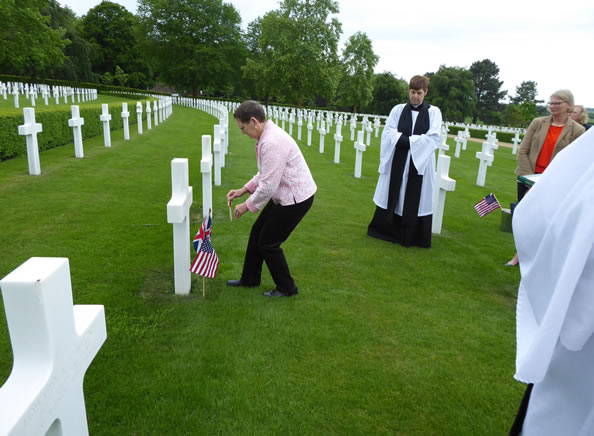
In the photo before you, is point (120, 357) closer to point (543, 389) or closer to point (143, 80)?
point (543, 389)

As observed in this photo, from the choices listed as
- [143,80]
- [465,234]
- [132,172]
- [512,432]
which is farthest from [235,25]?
[512,432]

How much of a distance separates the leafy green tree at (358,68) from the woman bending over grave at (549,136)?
47.4 meters

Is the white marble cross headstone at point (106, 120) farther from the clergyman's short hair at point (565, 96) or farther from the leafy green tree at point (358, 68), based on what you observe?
the leafy green tree at point (358, 68)

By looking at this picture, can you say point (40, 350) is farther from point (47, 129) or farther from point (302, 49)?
point (302, 49)

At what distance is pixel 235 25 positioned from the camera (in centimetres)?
5988

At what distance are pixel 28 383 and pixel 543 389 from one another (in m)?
1.58

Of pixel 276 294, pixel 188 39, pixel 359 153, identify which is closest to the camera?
pixel 276 294

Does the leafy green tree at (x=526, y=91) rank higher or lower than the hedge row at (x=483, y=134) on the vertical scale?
higher

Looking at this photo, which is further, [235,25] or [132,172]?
[235,25]

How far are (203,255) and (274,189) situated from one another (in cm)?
88

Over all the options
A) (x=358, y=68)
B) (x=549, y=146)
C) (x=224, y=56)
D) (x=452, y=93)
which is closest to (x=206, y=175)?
(x=549, y=146)

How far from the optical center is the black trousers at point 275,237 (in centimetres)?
402

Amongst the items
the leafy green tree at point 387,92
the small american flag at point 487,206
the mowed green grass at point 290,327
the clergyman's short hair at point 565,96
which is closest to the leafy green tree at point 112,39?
the leafy green tree at point 387,92

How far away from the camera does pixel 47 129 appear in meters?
11.7
